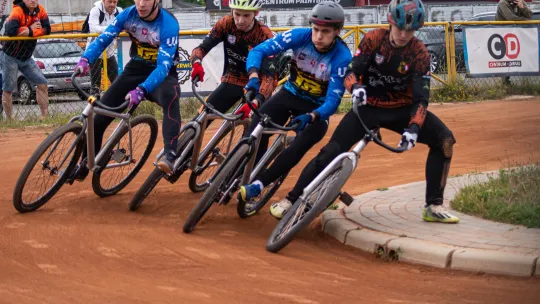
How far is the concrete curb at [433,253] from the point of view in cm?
650

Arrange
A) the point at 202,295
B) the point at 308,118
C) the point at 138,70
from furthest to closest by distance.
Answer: the point at 138,70, the point at 308,118, the point at 202,295

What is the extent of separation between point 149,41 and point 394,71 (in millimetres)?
2646

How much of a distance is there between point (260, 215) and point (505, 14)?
12.3 metres

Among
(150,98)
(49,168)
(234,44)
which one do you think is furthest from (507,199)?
(49,168)

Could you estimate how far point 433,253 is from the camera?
271 inches

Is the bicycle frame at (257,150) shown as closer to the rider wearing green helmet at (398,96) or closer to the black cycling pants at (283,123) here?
the black cycling pants at (283,123)

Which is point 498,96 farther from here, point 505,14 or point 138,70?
point 138,70

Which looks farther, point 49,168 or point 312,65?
point 49,168

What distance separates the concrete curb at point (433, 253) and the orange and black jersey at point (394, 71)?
39.3 inches

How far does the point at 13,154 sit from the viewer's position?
12070mm

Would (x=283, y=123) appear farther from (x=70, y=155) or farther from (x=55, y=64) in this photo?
(x=55, y=64)

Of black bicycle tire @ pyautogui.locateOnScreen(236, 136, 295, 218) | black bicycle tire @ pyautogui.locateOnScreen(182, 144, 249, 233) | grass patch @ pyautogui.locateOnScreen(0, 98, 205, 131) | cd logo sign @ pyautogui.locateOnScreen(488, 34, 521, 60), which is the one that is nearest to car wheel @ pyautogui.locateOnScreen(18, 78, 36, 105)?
grass patch @ pyautogui.locateOnScreen(0, 98, 205, 131)

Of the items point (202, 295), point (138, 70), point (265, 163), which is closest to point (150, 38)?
point (138, 70)

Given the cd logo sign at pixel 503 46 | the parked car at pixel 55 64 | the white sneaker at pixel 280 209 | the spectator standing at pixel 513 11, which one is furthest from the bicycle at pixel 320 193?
the spectator standing at pixel 513 11
